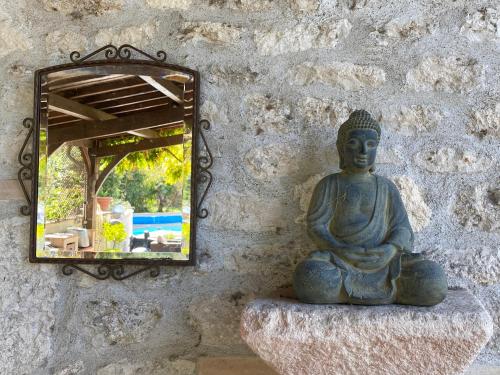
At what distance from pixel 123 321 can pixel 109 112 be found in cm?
75

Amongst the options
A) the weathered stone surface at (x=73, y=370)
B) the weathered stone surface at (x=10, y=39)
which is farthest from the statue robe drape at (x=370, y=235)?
the weathered stone surface at (x=10, y=39)

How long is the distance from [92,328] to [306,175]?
3.13 feet

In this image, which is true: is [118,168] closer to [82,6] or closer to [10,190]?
[10,190]

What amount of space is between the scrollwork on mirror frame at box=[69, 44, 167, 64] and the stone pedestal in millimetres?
993

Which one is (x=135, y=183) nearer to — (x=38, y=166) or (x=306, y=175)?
(x=38, y=166)

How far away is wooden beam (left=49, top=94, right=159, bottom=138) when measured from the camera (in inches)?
67.2

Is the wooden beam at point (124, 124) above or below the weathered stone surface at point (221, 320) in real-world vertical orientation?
above

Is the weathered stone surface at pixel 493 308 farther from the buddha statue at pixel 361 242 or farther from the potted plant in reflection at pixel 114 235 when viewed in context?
the potted plant in reflection at pixel 114 235

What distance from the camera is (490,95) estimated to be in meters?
1.67

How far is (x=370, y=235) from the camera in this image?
57.0 inches

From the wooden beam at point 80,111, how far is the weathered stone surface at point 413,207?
88 cm

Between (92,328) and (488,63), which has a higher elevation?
(488,63)

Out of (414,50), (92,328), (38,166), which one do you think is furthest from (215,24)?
(92,328)

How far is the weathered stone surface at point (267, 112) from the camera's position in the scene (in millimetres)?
1719
